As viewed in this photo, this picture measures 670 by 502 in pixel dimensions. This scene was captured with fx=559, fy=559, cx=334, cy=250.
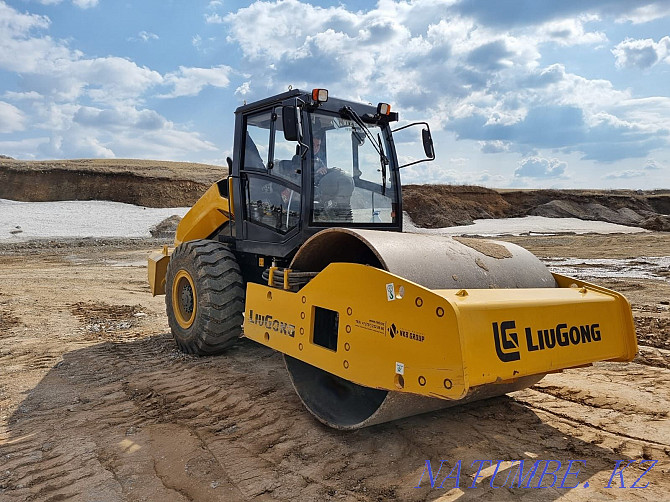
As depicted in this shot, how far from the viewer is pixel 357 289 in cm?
354

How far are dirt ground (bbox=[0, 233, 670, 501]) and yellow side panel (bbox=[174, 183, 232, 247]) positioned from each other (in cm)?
145

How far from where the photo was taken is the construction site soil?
3223 millimetres

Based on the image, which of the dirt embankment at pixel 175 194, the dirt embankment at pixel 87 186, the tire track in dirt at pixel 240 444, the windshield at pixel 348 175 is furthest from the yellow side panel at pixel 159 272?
the dirt embankment at pixel 87 186

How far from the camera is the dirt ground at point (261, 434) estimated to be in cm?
322

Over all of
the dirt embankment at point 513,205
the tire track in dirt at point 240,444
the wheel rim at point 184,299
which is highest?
the dirt embankment at point 513,205

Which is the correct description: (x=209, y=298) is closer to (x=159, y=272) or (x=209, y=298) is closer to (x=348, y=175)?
(x=348, y=175)

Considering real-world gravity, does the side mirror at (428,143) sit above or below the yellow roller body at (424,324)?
above

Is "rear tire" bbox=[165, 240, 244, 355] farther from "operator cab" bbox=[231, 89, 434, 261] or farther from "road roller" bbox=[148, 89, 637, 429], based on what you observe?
"operator cab" bbox=[231, 89, 434, 261]

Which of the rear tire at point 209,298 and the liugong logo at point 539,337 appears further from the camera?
the rear tire at point 209,298

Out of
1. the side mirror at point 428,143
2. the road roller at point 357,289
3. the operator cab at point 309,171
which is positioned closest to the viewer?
the road roller at point 357,289

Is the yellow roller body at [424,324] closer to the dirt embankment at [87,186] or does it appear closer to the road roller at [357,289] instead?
the road roller at [357,289]

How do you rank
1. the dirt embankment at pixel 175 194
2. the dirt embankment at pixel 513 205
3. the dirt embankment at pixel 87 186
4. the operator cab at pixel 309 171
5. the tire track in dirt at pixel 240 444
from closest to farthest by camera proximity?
the tire track in dirt at pixel 240 444, the operator cab at pixel 309 171, the dirt embankment at pixel 513 205, the dirt embankment at pixel 175 194, the dirt embankment at pixel 87 186

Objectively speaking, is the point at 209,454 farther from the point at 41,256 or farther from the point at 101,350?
the point at 41,256

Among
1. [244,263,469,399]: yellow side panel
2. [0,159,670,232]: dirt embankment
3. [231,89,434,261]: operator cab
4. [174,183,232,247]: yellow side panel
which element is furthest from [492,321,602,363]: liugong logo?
[0,159,670,232]: dirt embankment
